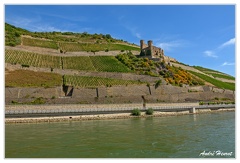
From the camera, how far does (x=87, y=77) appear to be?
41938 millimetres

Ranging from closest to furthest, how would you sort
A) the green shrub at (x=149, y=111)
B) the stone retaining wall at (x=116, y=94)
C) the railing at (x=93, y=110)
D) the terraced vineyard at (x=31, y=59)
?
the railing at (x=93, y=110), the stone retaining wall at (x=116, y=94), the green shrub at (x=149, y=111), the terraced vineyard at (x=31, y=59)

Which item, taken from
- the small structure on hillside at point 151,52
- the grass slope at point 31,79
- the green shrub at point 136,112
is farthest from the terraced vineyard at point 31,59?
the small structure on hillside at point 151,52

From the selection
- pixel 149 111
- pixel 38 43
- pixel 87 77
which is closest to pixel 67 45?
pixel 38 43

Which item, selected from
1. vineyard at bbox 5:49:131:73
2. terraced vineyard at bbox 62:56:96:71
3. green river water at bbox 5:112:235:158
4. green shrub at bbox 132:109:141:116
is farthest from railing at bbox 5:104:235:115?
terraced vineyard at bbox 62:56:96:71

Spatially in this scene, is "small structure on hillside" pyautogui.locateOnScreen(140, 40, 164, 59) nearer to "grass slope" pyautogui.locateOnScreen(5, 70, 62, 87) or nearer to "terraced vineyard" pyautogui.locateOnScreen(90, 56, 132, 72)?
"terraced vineyard" pyautogui.locateOnScreen(90, 56, 132, 72)

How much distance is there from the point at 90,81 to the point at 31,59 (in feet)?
45.7

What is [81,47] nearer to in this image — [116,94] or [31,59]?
[31,59]

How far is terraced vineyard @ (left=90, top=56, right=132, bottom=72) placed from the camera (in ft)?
155

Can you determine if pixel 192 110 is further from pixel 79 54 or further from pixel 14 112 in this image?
pixel 79 54

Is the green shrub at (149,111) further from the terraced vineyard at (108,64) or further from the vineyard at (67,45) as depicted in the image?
the vineyard at (67,45)

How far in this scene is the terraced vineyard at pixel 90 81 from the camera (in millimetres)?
37597

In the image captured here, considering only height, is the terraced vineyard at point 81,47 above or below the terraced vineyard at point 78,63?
above

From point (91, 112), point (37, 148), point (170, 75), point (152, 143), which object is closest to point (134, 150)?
point (152, 143)

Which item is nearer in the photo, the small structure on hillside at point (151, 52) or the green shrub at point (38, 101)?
the green shrub at point (38, 101)
